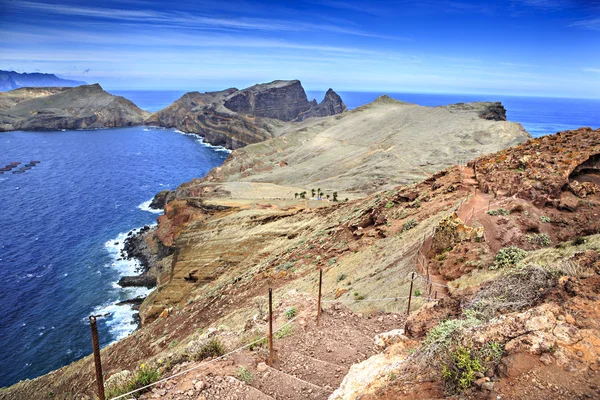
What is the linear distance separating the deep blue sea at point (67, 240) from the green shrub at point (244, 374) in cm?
3203

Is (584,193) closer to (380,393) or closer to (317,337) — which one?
(317,337)

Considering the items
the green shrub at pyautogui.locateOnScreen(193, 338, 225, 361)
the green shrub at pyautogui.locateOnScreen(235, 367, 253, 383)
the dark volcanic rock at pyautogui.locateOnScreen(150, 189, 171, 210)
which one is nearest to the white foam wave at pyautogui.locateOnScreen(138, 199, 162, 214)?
the dark volcanic rock at pyautogui.locateOnScreen(150, 189, 171, 210)

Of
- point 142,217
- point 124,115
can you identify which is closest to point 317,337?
point 142,217

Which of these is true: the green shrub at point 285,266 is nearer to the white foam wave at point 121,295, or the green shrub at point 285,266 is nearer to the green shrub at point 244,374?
the green shrub at point 244,374

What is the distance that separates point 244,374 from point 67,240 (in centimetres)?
5837

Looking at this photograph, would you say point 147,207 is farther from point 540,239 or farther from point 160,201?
point 540,239

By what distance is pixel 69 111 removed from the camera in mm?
179000

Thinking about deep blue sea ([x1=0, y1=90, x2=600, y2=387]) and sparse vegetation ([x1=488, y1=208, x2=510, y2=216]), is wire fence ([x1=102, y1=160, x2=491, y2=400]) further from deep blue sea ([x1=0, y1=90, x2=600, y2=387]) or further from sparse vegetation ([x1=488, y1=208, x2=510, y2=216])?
deep blue sea ([x1=0, y1=90, x2=600, y2=387])

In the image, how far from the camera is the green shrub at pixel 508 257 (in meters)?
13.0

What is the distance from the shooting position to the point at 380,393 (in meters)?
7.17

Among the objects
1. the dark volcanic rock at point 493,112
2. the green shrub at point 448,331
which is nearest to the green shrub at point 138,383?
the green shrub at point 448,331

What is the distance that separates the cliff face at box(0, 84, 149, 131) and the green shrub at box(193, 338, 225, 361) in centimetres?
19479

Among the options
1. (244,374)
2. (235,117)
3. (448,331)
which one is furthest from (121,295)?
(235,117)

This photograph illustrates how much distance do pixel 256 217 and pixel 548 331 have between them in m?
32.6
